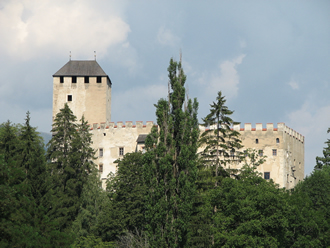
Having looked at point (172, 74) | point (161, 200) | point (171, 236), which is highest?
point (172, 74)

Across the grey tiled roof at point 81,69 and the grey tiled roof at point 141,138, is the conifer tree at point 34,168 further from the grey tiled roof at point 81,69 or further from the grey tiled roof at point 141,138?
the grey tiled roof at point 81,69

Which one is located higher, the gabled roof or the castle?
the gabled roof

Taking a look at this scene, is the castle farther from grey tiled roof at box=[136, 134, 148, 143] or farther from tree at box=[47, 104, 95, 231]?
tree at box=[47, 104, 95, 231]

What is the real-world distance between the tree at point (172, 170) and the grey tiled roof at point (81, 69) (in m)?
39.3

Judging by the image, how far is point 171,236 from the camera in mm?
A: 28250

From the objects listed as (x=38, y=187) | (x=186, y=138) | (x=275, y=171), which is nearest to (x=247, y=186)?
(x=186, y=138)

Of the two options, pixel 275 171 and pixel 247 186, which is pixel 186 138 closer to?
pixel 247 186

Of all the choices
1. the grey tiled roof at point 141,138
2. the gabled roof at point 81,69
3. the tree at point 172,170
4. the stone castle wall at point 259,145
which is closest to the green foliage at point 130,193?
the grey tiled roof at point 141,138

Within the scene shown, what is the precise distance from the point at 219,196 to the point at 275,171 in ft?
79.1

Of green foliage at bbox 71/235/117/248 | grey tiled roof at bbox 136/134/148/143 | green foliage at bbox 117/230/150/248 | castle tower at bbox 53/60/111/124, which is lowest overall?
green foliage at bbox 71/235/117/248

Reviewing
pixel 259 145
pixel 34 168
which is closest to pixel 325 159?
pixel 259 145

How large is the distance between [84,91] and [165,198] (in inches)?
1651

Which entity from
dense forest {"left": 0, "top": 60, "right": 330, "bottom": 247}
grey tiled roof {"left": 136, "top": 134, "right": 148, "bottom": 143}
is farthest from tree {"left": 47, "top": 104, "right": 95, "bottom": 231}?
grey tiled roof {"left": 136, "top": 134, "right": 148, "bottom": 143}

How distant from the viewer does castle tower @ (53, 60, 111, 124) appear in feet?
224
